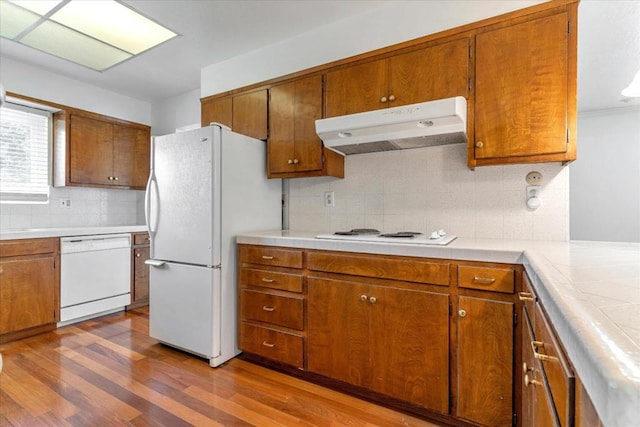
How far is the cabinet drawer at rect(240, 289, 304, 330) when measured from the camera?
208 centimetres

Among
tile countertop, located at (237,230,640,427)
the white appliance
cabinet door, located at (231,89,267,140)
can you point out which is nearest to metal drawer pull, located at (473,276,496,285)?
tile countertop, located at (237,230,640,427)

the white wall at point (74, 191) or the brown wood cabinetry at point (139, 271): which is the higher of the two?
the white wall at point (74, 191)

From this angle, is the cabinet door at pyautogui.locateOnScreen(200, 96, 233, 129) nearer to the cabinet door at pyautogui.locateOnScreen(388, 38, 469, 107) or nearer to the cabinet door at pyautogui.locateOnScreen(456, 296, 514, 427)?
the cabinet door at pyautogui.locateOnScreen(388, 38, 469, 107)

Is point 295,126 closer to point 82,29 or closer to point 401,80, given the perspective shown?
point 401,80

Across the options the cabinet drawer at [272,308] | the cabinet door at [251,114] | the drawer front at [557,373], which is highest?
the cabinet door at [251,114]

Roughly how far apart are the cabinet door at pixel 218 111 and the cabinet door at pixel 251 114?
63mm

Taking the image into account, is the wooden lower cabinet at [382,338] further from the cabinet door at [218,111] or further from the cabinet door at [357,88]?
the cabinet door at [218,111]

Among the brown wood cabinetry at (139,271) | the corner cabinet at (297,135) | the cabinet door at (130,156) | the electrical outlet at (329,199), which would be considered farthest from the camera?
the cabinet door at (130,156)

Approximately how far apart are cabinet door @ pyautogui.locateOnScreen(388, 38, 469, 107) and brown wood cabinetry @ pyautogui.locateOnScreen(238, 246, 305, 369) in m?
1.24

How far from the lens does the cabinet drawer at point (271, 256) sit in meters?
2.08

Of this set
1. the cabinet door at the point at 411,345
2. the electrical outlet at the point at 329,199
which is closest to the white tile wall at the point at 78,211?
the electrical outlet at the point at 329,199

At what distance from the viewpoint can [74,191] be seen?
358 centimetres

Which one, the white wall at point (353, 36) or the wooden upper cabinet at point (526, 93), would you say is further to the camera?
the white wall at point (353, 36)

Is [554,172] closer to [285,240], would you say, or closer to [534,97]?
[534,97]
